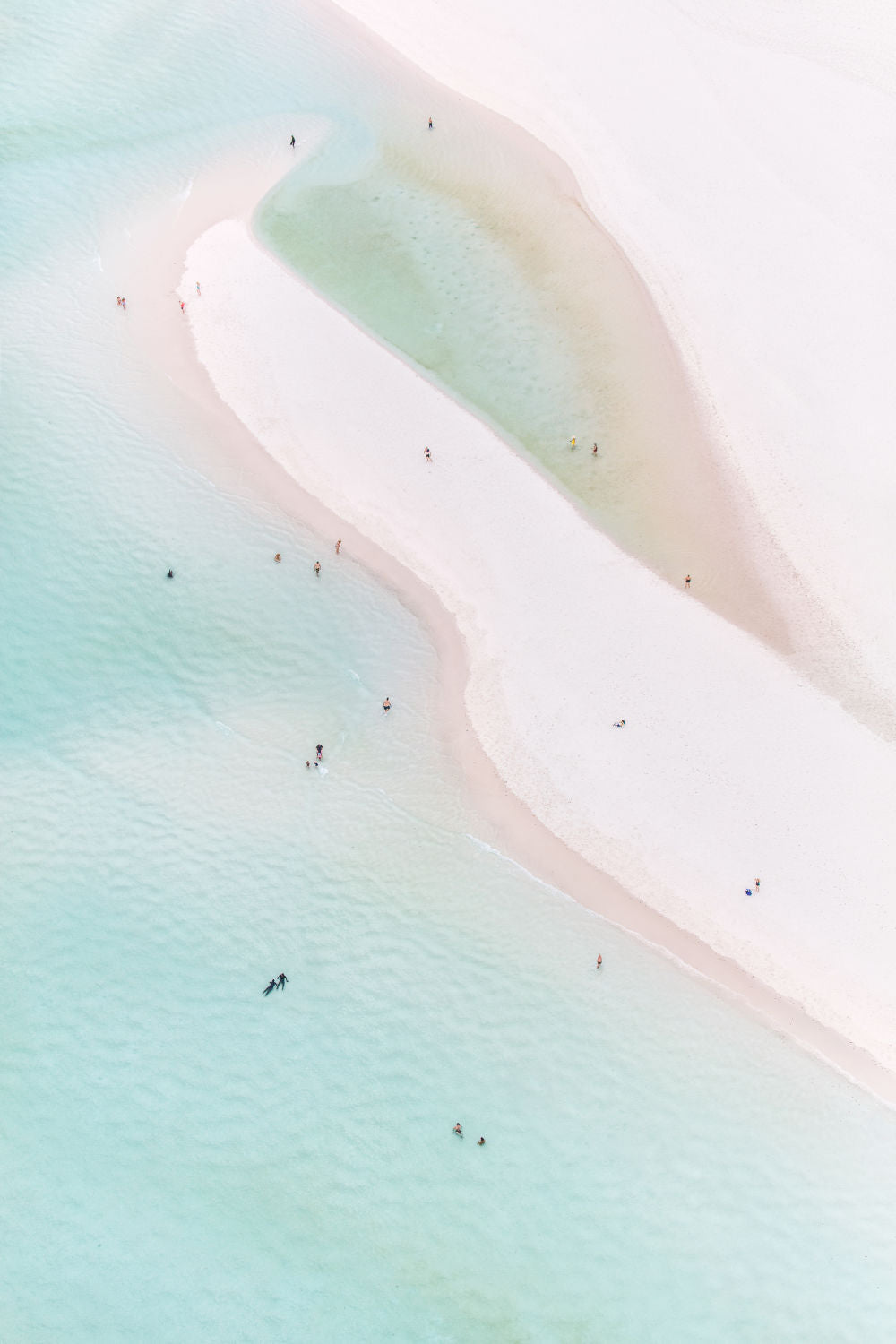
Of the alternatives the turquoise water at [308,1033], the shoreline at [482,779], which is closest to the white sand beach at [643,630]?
the shoreline at [482,779]

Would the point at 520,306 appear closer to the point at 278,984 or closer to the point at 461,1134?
the point at 278,984

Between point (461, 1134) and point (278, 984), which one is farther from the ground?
point (278, 984)

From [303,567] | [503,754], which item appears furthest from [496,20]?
[503,754]

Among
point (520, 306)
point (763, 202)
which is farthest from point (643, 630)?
point (763, 202)

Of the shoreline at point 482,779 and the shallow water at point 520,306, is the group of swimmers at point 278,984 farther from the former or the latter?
the shallow water at point 520,306

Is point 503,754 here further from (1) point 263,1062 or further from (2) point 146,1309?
(2) point 146,1309
